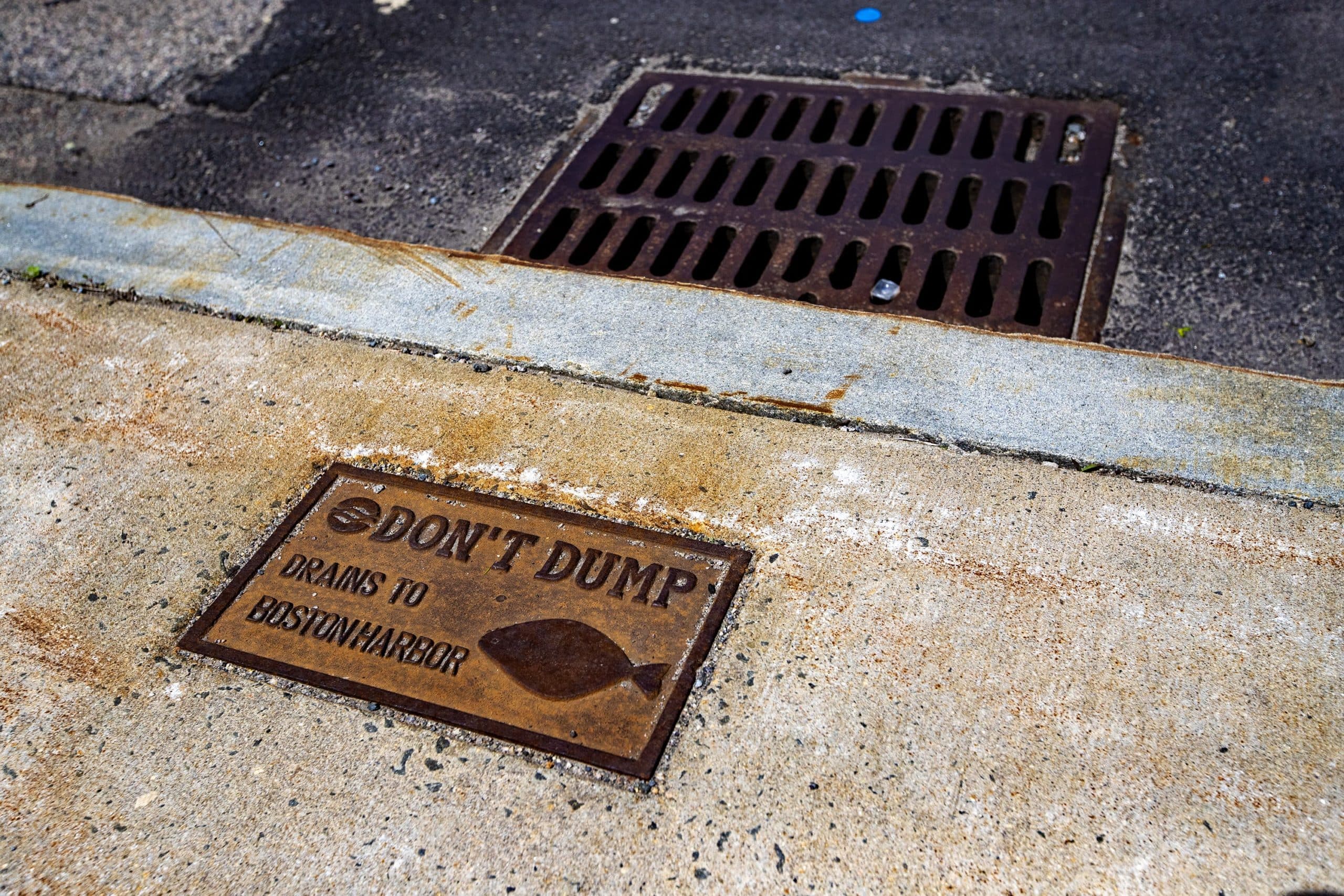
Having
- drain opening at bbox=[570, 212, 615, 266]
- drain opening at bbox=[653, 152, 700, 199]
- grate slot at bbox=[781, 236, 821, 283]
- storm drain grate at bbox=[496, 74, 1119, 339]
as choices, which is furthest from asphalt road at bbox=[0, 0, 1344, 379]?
grate slot at bbox=[781, 236, 821, 283]

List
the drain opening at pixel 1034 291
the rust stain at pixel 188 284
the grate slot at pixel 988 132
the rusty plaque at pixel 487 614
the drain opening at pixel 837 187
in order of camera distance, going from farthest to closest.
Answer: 1. the grate slot at pixel 988 132
2. the drain opening at pixel 837 187
3. the rust stain at pixel 188 284
4. the drain opening at pixel 1034 291
5. the rusty plaque at pixel 487 614

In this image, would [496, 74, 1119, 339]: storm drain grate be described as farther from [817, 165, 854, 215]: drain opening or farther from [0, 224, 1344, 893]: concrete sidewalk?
[0, 224, 1344, 893]: concrete sidewalk

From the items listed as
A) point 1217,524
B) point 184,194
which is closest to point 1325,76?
point 1217,524

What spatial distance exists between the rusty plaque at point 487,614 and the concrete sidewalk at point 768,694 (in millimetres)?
44

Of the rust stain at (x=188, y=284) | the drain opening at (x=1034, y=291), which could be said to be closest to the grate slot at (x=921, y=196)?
the drain opening at (x=1034, y=291)

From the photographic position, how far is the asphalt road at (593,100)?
2.26m

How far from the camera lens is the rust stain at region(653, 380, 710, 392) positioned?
1.97m

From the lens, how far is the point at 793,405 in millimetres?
1917

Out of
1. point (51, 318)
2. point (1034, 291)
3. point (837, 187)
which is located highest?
point (51, 318)

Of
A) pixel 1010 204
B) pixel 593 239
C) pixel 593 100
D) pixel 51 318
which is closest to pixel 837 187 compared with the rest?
pixel 1010 204

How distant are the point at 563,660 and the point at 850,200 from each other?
146 centimetres

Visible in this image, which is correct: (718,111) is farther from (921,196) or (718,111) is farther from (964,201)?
(964,201)

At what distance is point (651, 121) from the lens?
9.27 feet

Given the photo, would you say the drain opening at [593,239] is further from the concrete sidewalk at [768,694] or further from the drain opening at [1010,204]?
the drain opening at [1010,204]
